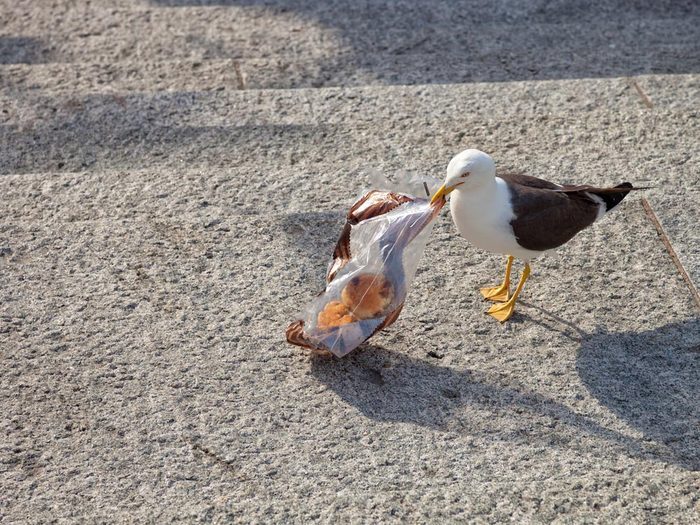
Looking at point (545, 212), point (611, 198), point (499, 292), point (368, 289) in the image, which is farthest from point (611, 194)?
point (368, 289)

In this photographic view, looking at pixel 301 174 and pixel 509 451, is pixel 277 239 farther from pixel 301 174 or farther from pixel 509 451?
pixel 509 451

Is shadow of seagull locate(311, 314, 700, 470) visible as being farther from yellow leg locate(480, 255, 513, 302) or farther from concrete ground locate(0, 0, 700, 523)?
yellow leg locate(480, 255, 513, 302)

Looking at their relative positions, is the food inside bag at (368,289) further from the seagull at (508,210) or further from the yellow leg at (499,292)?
the yellow leg at (499,292)

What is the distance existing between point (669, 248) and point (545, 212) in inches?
27.1

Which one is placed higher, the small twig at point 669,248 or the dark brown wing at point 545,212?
the dark brown wing at point 545,212

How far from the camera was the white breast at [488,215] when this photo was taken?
3.85 meters

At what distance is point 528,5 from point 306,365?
13.8 ft

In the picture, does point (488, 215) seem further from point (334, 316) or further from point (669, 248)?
point (669, 248)

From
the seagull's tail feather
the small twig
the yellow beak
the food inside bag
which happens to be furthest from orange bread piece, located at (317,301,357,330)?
the small twig

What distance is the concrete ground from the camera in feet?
10.4

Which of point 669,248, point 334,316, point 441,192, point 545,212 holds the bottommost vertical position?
point 669,248

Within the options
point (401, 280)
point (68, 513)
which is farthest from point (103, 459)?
point (401, 280)

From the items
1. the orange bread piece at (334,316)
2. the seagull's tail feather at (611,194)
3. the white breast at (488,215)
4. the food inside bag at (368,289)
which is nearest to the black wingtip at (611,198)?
the seagull's tail feather at (611,194)

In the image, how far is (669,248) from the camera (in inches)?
167
